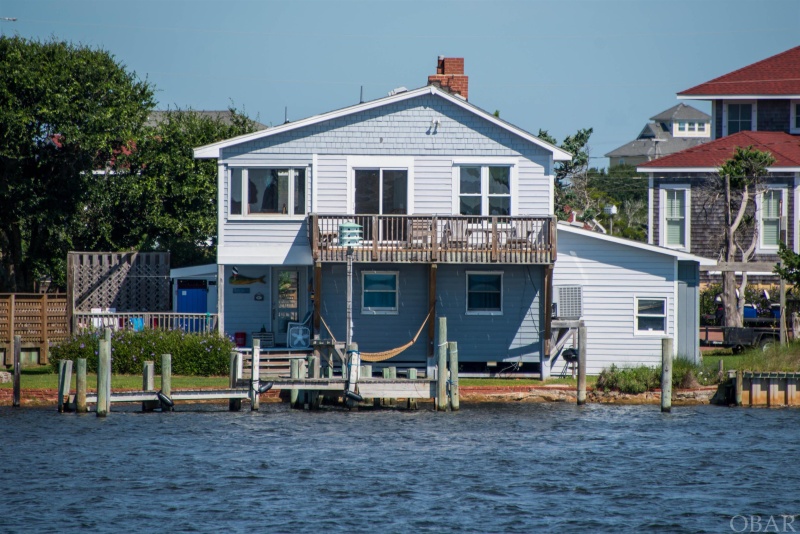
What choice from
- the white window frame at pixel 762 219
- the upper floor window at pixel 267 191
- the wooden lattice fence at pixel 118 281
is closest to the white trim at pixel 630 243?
the upper floor window at pixel 267 191

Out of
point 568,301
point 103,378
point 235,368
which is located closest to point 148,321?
point 235,368

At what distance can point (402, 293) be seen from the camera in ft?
119

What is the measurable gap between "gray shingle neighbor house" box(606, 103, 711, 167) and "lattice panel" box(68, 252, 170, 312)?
88221 mm

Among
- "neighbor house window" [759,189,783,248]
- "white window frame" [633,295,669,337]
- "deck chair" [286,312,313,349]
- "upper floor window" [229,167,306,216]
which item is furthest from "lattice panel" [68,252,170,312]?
"neighbor house window" [759,189,783,248]

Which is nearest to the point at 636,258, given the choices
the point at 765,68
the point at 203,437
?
the point at 203,437

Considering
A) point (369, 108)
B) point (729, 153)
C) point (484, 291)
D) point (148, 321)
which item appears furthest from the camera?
point (729, 153)

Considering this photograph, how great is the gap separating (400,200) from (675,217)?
1740cm

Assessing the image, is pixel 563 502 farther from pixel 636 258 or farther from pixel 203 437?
pixel 636 258

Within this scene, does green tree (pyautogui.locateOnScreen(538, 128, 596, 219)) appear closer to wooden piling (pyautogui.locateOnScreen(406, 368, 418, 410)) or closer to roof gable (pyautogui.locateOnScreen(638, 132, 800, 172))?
roof gable (pyautogui.locateOnScreen(638, 132, 800, 172))

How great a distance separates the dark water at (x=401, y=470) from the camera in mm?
21469

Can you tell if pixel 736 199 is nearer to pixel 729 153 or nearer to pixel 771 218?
pixel 771 218

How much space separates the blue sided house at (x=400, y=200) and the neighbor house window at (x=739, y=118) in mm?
20401

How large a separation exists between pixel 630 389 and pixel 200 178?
19.3 metres

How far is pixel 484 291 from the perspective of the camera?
120ft
